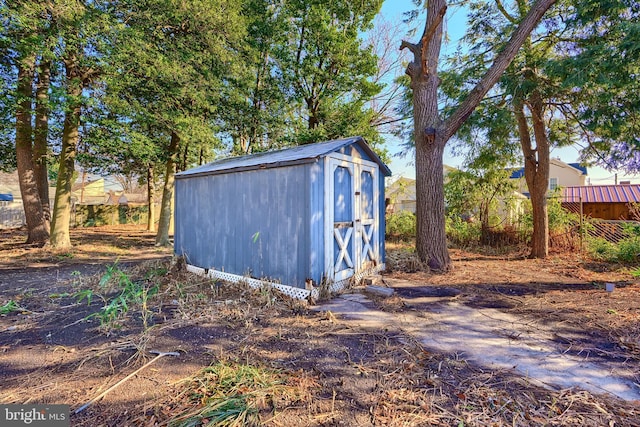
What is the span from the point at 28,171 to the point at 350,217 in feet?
30.9

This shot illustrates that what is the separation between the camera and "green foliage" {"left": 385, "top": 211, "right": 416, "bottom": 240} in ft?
33.9

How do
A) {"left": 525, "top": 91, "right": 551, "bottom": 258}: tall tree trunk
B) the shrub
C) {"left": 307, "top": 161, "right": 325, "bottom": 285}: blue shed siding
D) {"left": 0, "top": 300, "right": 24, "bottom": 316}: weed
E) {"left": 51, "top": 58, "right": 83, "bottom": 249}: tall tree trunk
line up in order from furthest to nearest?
{"left": 51, "top": 58, "right": 83, "bottom": 249}: tall tree trunk, {"left": 525, "top": 91, "right": 551, "bottom": 258}: tall tree trunk, the shrub, {"left": 307, "top": 161, "right": 325, "bottom": 285}: blue shed siding, {"left": 0, "top": 300, "right": 24, "bottom": 316}: weed

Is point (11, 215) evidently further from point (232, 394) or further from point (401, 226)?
point (232, 394)

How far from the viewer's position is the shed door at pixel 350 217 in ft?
14.1

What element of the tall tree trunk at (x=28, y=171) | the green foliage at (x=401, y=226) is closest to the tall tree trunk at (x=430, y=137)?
the green foliage at (x=401, y=226)

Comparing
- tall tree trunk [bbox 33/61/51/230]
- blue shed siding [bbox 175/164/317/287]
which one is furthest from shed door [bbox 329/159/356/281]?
tall tree trunk [bbox 33/61/51/230]

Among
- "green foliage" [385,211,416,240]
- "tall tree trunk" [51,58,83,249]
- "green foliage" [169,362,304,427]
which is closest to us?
"green foliage" [169,362,304,427]

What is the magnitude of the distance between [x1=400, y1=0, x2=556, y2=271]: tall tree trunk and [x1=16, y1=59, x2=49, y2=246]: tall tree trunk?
351 inches

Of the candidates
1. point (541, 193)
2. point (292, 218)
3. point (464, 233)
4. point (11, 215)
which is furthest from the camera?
point (11, 215)

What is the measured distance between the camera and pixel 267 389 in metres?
1.96

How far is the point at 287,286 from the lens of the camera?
4.20m

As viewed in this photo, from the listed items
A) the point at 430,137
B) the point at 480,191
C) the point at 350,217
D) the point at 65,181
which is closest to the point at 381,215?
the point at 350,217

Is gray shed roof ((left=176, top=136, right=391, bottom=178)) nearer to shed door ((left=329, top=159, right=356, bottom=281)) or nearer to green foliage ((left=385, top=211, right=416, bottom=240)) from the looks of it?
shed door ((left=329, top=159, right=356, bottom=281))

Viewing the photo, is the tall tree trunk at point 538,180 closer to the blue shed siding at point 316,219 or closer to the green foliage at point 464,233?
the green foliage at point 464,233
